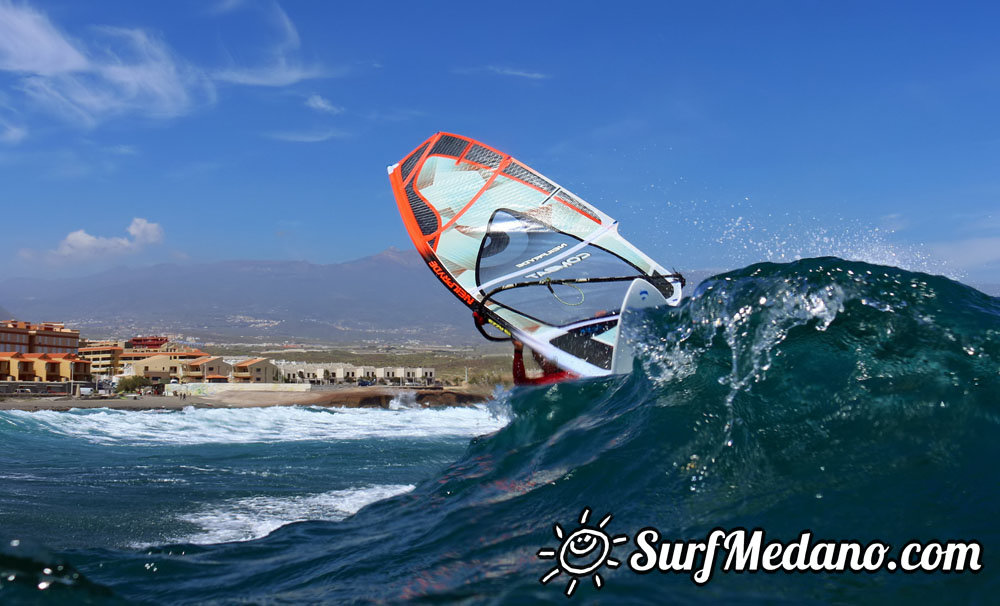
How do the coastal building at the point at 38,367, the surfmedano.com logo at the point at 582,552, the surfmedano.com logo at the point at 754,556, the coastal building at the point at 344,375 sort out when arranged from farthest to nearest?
the coastal building at the point at 344,375
the coastal building at the point at 38,367
the surfmedano.com logo at the point at 582,552
the surfmedano.com logo at the point at 754,556

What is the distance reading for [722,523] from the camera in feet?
10.9

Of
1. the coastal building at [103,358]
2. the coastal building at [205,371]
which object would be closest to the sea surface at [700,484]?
the coastal building at [205,371]

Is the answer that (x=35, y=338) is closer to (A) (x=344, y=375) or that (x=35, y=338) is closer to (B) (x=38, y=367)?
(B) (x=38, y=367)

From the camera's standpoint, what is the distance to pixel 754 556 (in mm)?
2982

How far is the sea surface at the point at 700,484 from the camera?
2.85m

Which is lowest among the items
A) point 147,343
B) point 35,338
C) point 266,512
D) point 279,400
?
point 279,400

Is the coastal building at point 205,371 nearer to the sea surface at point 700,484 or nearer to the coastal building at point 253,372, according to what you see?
the coastal building at point 253,372

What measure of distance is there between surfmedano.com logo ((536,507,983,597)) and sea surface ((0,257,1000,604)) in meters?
0.05

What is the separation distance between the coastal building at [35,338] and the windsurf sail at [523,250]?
67.5 meters

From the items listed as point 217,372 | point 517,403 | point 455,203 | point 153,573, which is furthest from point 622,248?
point 217,372

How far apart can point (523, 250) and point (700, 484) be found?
47.2 feet

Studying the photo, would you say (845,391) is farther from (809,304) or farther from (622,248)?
(622,248)

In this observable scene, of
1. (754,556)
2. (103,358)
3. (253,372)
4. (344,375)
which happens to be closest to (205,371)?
(253,372)

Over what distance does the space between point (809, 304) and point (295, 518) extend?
5213mm
